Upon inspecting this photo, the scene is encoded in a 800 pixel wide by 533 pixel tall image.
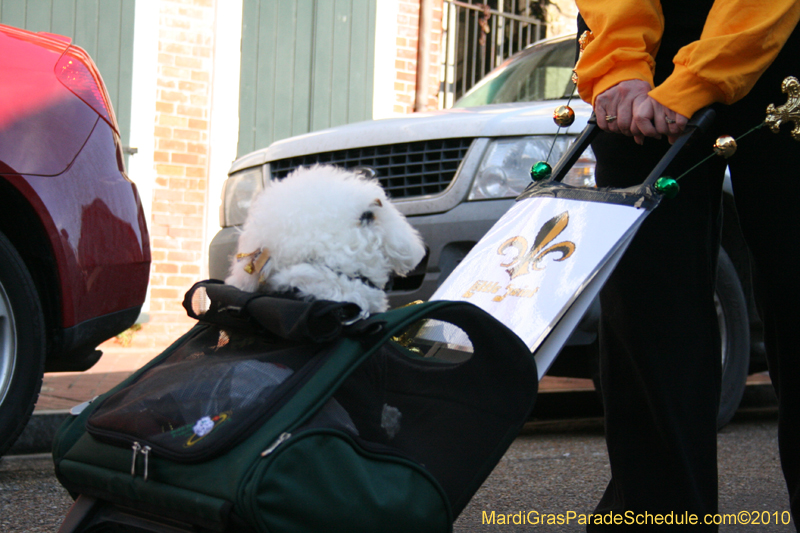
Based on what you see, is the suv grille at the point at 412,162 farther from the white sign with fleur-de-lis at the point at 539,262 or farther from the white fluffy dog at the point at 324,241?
the white fluffy dog at the point at 324,241

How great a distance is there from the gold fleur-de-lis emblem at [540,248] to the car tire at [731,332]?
6.92ft

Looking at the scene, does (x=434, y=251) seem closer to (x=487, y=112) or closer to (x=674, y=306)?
(x=487, y=112)

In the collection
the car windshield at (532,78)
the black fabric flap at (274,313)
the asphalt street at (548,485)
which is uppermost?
the car windshield at (532,78)

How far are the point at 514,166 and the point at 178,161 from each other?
4.25m

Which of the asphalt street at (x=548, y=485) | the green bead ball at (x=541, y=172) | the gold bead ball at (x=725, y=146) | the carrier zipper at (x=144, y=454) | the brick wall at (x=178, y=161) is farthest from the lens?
the brick wall at (x=178, y=161)

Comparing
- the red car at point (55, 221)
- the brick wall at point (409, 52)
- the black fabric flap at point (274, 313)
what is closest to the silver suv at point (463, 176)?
the red car at point (55, 221)

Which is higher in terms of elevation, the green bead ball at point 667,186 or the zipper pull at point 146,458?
the green bead ball at point 667,186

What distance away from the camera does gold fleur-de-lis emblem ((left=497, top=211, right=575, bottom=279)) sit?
5.90ft

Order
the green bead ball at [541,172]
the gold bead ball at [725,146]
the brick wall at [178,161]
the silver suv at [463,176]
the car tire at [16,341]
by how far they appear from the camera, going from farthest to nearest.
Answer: the brick wall at [178,161], the silver suv at [463,176], the car tire at [16,341], the green bead ball at [541,172], the gold bead ball at [725,146]

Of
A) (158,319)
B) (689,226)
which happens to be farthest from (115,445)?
(158,319)

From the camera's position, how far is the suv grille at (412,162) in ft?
12.4

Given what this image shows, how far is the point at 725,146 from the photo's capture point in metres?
1.79

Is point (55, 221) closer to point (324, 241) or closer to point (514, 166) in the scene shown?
point (324, 241)

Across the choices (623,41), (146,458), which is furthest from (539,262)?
(146,458)
